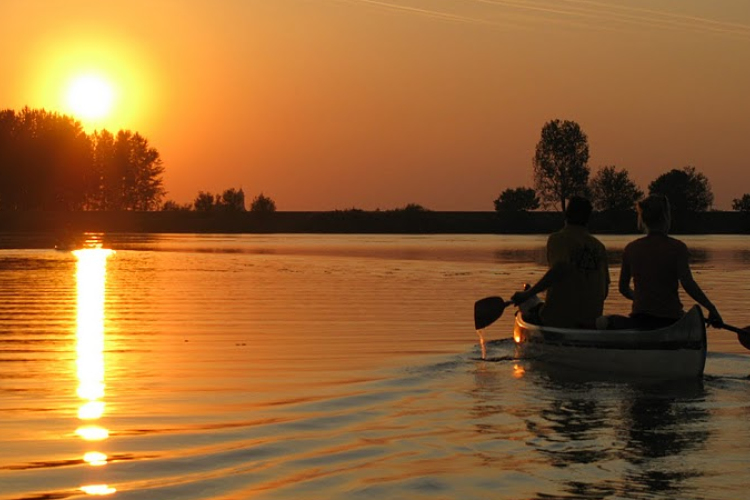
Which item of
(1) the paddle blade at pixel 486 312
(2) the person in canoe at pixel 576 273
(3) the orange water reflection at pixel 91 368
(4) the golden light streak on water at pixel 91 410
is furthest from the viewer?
(1) the paddle blade at pixel 486 312

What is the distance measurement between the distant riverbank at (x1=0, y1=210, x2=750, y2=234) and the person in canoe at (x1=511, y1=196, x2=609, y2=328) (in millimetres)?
120125

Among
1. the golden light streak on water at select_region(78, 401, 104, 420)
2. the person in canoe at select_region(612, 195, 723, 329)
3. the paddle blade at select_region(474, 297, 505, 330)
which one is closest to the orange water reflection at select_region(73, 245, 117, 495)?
the golden light streak on water at select_region(78, 401, 104, 420)

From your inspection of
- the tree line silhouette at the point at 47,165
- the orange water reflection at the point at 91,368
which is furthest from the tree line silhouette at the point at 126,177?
the orange water reflection at the point at 91,368

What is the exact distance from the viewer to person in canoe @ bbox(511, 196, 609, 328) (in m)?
13.9

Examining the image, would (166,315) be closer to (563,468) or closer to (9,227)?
(563,468)

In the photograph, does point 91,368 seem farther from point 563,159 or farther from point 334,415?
point 563,159

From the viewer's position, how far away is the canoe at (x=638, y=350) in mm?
12516

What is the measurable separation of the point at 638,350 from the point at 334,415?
3910 mm

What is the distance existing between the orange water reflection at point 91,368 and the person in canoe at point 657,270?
18.3 feet

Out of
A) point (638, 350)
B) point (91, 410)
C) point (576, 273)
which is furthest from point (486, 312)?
point (91, 410)

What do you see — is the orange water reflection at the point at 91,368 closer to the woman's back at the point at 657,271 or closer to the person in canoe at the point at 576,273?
the person in canoe at the point at 576,273

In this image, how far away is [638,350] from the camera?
1280 cm

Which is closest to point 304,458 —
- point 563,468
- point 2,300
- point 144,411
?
point 563,468

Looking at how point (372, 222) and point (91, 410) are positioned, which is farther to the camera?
point (372, 222)
